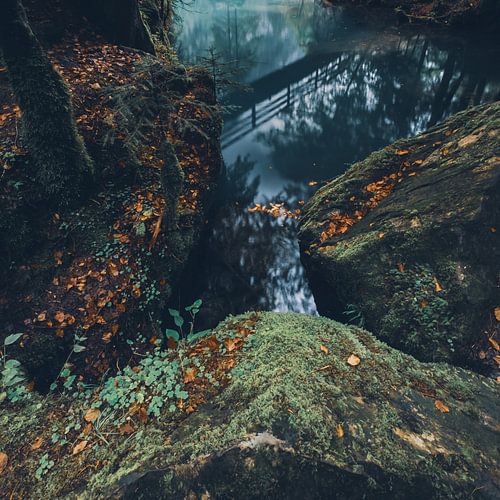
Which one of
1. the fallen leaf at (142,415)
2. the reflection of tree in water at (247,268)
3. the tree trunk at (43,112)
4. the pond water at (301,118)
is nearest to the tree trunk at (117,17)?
the pond water at (301,118)

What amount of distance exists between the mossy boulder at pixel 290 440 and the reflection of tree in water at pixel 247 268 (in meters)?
2.81

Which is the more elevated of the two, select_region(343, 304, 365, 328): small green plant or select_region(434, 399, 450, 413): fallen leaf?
select_region(434, 399, 450, 413): fallen leaf

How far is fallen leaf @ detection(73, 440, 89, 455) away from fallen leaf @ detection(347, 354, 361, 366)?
7.65ft

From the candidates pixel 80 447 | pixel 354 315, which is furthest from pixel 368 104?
pixel 80 447

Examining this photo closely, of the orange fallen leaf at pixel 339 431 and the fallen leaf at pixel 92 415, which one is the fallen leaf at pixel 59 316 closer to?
the fallen leaf at pixel 92 415

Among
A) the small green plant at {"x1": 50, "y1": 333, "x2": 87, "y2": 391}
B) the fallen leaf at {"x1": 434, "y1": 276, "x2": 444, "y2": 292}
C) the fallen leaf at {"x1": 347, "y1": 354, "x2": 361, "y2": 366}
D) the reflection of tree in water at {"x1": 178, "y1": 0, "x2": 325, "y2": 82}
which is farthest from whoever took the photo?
the reflection of tree in water at {"x1": 178, "y1": 0, "x2": 325, "y2": 82}

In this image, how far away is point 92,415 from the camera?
265 centimetres

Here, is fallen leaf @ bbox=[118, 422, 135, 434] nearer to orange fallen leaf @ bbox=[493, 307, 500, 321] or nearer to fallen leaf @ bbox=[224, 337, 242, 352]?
fallen leaf @ bbox=[224, 337, 242, 352]

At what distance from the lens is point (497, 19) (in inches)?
560

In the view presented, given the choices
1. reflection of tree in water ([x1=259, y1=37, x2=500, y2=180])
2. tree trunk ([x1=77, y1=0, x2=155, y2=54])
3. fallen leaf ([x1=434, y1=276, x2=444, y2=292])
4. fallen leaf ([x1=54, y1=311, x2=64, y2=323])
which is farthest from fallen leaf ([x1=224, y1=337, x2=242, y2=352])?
tree trunk ([x1=77, y1=0, x2=155, y2=54])

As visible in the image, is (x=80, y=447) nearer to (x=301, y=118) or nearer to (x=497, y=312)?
(x=497, y=312)

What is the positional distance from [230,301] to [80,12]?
6.80 m

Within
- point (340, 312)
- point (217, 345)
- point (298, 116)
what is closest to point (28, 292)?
point (217, 345)

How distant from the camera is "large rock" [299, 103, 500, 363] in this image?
376 centimetres
